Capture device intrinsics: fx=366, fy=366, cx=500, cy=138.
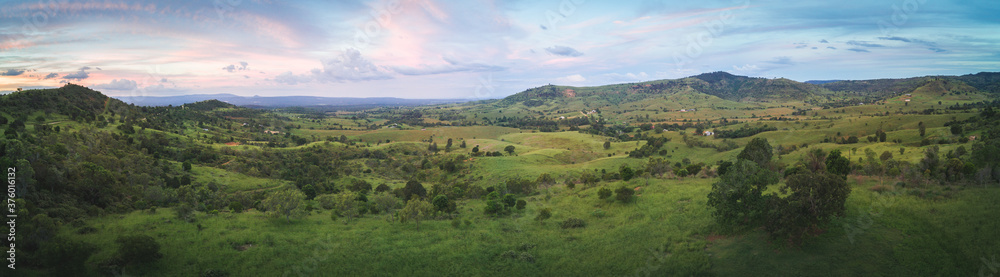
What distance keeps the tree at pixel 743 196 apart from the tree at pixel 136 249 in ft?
142

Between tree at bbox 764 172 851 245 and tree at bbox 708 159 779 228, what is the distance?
6.31ft

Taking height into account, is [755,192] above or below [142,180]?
above

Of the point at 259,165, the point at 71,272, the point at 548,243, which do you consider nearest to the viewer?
the point at 71,272

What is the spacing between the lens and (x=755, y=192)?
28.6 m

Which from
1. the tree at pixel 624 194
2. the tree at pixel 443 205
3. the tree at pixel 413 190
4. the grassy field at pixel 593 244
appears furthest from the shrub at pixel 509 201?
the tree at pixel 413 190

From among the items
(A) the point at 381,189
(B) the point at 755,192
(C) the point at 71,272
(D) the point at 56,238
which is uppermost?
(B) the point at 755,192

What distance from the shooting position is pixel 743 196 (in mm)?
29266

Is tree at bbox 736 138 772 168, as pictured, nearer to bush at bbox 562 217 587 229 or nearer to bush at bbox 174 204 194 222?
bush at bbox 562 217 587 229

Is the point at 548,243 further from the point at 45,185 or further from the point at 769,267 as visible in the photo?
the point at 45,185

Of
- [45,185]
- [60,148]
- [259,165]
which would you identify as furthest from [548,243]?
[259,165]

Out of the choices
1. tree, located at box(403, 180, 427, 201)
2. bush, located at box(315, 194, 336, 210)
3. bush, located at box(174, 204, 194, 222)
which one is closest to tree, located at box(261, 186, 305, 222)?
bush, located at box(174, 204, 194, 222)

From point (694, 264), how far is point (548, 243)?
1318 cm

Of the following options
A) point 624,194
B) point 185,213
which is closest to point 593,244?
point 624,194

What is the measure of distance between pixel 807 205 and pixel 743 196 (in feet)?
15.7
